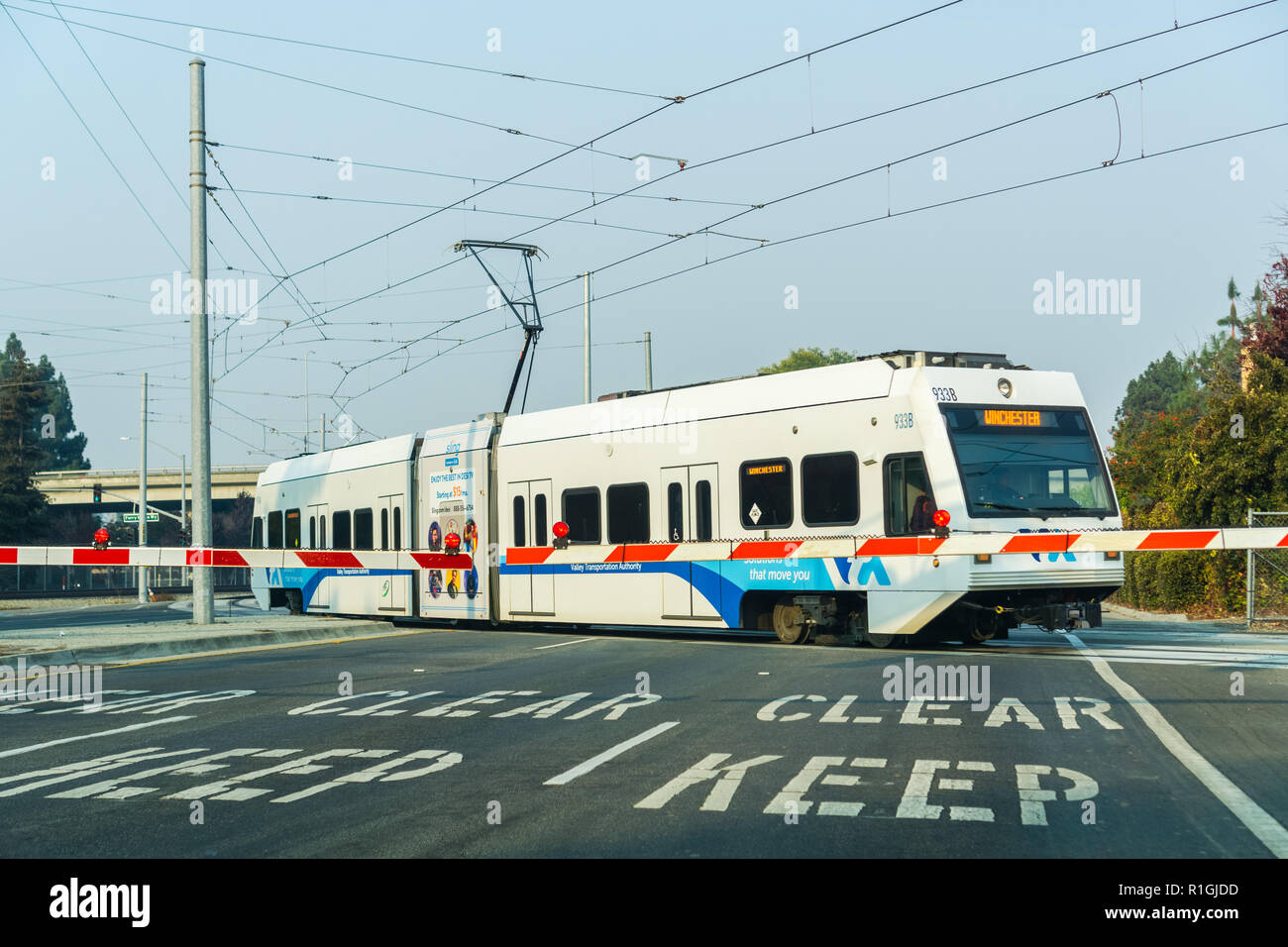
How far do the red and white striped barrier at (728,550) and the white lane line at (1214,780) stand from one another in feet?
7.81

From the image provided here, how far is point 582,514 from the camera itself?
70.7ft

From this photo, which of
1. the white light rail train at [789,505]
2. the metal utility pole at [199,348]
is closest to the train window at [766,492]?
the white light rail train at [789,505]

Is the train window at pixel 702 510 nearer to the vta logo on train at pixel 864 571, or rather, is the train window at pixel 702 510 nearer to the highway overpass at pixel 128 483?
the vta logo on train at pixel 864 571

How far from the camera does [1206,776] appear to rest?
7.84m

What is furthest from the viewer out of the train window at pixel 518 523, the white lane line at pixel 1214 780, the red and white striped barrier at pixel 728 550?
the train window at pixel 518 523

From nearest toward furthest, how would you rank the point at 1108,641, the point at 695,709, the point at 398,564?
the point at 695,709, the point at 1108,641, the point at 398,564

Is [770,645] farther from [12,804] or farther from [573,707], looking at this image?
[12,804]

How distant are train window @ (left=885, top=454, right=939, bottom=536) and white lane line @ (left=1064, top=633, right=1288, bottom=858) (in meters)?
4.21

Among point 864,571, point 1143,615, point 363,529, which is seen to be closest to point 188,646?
point 363,529

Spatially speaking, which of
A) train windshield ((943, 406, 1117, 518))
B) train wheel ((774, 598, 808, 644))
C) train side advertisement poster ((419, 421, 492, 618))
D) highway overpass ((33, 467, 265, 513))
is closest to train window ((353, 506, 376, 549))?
train side advertisement poster ((419, 421, 492, 618))

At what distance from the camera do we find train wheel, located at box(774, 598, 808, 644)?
18094 millimetres

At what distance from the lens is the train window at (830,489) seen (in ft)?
56.1
